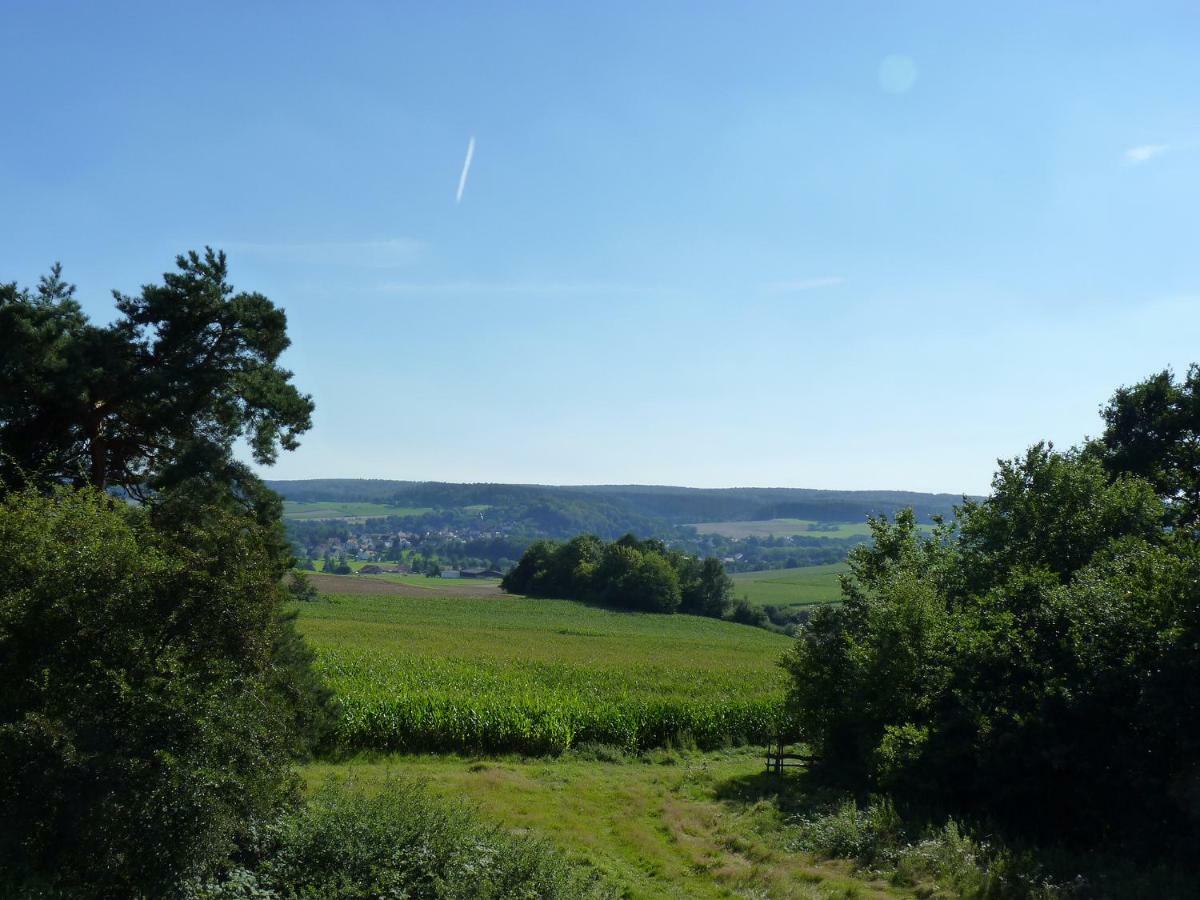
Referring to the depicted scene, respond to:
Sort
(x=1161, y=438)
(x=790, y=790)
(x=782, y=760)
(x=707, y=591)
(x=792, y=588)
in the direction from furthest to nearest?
(x=792, y=588) → (x=707, y=591) → (x=1161, y=438) → (x=782, y=760) → (x=790, y=790)

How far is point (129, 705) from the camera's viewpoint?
9.47 meters

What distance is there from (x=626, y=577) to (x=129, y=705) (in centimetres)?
8222

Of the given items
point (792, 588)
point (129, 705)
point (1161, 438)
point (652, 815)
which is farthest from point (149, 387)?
point (792, 588)

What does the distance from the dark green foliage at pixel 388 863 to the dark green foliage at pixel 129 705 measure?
494mm

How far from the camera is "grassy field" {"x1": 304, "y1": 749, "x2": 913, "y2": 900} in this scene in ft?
39.7

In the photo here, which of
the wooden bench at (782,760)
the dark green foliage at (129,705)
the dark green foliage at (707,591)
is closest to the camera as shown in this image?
the dark green foliage at (129,705)

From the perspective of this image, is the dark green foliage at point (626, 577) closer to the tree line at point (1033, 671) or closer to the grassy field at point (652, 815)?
the grassy field at point (652, 815)

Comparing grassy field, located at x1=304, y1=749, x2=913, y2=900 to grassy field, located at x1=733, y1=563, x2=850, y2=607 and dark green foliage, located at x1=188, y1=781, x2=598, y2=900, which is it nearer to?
dark green foliage, located at x1=188, y1=781, x2=598, y2=900

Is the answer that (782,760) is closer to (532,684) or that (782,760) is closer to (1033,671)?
(1033,671)

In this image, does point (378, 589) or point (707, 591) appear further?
point (707, 591)

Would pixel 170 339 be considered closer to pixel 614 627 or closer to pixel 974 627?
pixel 974 627

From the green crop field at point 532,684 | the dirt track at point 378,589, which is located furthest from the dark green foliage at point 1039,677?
the dirt track at point 378,589

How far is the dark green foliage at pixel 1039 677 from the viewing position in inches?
499

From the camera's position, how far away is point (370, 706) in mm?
22141
